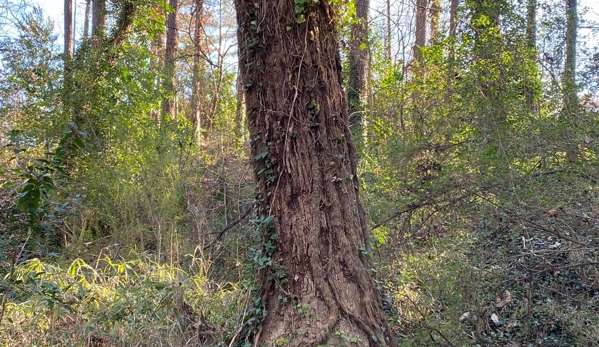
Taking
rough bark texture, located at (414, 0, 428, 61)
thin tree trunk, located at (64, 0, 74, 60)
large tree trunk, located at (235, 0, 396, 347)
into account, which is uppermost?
thin tree trunk, located at (64, 0, 74, 60)

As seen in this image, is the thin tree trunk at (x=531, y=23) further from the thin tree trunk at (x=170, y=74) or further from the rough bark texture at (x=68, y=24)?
the rough bark texture at (x=68, y=24)

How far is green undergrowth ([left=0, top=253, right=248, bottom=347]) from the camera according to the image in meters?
3.18

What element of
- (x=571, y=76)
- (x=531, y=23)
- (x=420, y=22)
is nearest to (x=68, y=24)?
(x=420, y=22)

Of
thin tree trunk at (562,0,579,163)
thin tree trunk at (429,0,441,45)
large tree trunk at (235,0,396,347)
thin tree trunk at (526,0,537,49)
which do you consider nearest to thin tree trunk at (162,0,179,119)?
thin tree trunk at (429,0,441,45)

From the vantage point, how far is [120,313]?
347 cm

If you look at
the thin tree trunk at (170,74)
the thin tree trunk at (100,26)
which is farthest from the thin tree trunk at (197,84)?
the thin tree trunk at (100,26)

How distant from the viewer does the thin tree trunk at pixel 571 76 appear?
3910mm

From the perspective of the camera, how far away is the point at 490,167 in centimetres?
410

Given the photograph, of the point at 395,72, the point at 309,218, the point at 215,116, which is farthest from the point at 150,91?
the point at 309,218

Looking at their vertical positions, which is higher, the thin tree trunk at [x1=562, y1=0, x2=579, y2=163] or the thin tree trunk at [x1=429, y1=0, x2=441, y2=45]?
the thin tree trunk at [x1=429, y1=0, x2=441, y2=45]

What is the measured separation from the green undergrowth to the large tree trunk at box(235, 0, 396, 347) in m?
0.47

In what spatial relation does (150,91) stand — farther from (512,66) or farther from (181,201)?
(512,66)

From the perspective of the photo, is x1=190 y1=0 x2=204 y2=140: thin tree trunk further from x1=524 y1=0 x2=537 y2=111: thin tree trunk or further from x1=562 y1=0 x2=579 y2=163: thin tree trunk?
x1=562 y1=0 x2=579 y2=163: thin tree trunk

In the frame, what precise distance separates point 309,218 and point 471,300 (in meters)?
2.03
